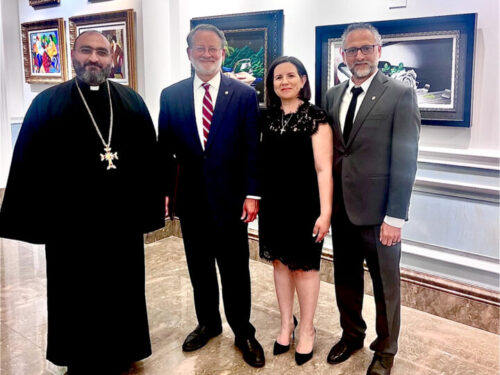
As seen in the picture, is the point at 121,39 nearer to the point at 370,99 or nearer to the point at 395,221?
the point at 370,99

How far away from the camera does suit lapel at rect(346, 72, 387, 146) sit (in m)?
2.50

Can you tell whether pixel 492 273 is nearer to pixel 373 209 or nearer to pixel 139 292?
pixel 373 209

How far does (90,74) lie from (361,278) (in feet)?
5.87

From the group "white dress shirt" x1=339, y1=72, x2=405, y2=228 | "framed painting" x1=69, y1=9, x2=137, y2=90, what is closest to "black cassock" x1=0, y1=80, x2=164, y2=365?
"white dress shirt" x1=339, y1=72, x2=405, y2=228

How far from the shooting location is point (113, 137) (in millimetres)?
2648

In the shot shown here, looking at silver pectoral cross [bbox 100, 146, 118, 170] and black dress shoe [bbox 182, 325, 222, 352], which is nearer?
silver pectoral cross [bbox 100, 146, 118, 170]

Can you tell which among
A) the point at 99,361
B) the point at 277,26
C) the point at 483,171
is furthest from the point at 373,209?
the point at 277,26

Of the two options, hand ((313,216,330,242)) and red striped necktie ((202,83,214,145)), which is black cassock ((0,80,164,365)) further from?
hand ((313,216,330,242))

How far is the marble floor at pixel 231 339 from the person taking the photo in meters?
2.86

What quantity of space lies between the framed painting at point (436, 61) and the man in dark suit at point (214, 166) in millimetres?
1210

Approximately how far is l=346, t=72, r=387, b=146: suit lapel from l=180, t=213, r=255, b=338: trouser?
85cm

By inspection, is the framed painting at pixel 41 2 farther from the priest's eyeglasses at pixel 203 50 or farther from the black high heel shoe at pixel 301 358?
the black high heel shoe at pixel 301 358

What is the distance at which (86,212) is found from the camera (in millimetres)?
2615

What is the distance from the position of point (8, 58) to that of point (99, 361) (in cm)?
471
